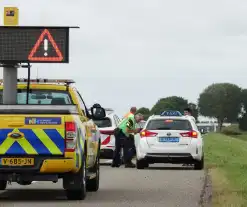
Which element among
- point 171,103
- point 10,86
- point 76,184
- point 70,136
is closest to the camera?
point 70,136

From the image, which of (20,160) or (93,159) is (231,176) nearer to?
(93,159)

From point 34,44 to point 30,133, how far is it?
184cm

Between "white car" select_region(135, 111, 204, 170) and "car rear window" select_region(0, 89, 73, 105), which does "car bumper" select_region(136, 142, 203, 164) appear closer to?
"white car" select_region(135, 111, 204, 170)

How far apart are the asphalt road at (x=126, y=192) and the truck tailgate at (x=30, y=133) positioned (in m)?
0.81

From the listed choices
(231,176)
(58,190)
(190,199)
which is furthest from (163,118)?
(190,199)

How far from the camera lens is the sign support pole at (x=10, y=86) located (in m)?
16.8

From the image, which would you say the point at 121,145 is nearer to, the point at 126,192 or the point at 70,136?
the point at 126,192

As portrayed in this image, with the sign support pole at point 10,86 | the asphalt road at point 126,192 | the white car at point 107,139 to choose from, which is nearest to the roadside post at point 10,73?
the sign support pole at point 10,86

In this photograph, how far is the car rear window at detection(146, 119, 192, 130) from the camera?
90.7 feet

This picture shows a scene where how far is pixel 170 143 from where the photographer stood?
2731 cm

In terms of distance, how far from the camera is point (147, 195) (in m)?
17.1

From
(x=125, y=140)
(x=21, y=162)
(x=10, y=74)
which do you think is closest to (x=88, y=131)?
(x=10, y=74)

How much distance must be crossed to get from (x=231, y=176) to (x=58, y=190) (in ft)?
18.0

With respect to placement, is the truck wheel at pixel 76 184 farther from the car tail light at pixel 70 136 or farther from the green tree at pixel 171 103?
the green tree at pixel 171 103
